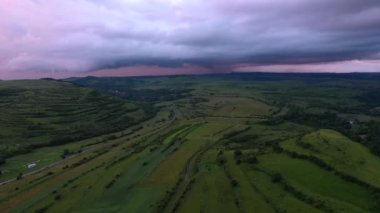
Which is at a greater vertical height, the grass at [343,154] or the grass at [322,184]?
the grass at [343,154]

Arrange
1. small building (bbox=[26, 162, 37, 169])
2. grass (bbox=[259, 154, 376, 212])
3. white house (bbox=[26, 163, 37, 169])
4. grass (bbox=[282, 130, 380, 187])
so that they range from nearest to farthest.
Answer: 1. grass (bbox=[259, 154, 376, 212])
2. grass (bbox=[282, 130, 380, 187])
3. white house (bbox=[26, 163, 37, 169])
4. small building (bbox=[26, 162, 37, 169])

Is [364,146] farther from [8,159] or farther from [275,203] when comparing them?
[8,159]

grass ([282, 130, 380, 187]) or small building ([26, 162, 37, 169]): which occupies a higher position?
grass ([282, 130, 380, 187])

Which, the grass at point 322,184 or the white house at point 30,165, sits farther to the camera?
the white house at point 30,165

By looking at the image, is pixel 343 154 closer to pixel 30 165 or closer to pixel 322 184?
pixel 322 184

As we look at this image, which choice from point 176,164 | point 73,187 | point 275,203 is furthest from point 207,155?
point 275,203

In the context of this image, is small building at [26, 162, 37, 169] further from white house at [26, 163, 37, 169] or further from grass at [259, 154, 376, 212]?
grass at [259, 154, 376, 212]

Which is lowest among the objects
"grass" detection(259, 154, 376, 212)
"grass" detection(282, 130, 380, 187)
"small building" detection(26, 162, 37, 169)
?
"small building" detection(26, 162, 37, 169)

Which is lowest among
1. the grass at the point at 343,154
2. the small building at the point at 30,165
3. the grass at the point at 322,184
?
the small building at the point at 30,165

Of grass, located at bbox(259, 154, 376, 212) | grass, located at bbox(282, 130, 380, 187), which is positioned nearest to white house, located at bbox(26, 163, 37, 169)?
grass, located at bbox(259, 154, 376, 212)

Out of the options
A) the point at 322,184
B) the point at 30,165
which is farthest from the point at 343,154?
the point at 30,165

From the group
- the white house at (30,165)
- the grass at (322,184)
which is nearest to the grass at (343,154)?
the grass at (322,184)

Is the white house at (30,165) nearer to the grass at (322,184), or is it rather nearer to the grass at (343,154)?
the grass at (322,184)
